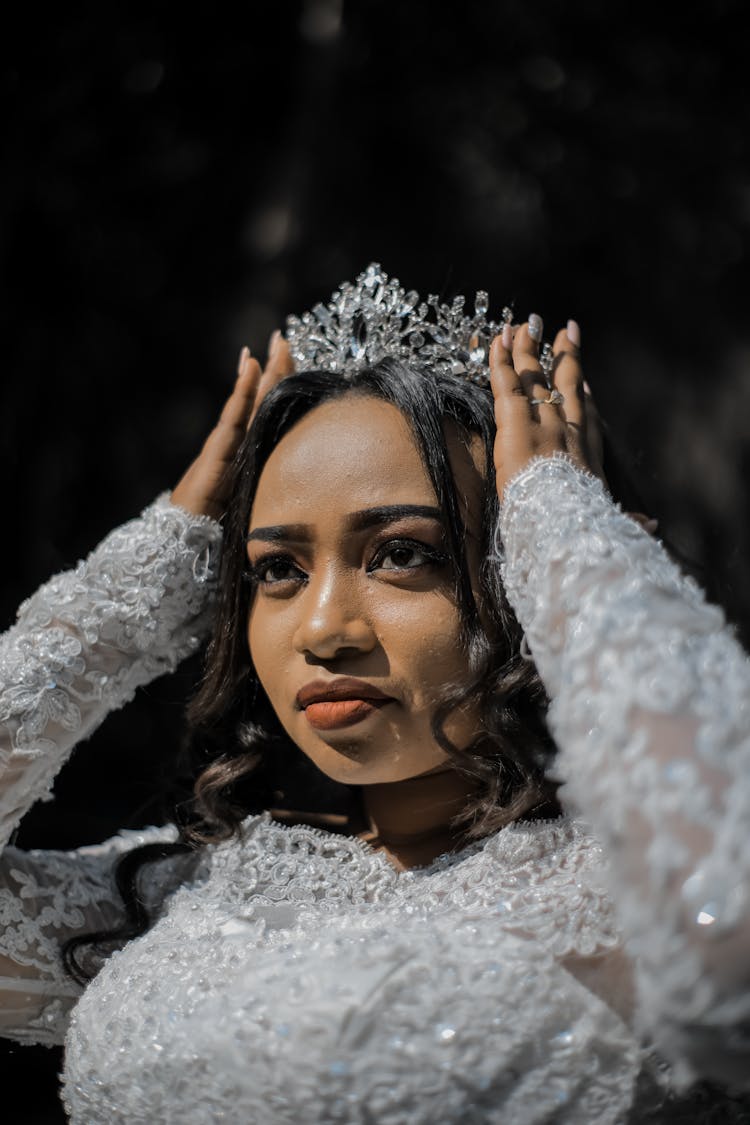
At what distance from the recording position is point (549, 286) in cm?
245

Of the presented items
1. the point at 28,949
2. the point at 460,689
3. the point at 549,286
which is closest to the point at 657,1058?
the point at 460,689

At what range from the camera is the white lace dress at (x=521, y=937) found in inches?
41.5

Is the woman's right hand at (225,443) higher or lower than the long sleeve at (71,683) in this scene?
higher

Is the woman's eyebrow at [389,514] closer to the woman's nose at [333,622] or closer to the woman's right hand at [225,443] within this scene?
the woman's nose at [333,622]

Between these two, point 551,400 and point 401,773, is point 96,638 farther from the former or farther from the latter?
point 551,400

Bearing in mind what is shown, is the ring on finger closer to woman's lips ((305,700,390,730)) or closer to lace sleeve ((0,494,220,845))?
woman's lips ((305,700,390,730))

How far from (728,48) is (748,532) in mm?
988

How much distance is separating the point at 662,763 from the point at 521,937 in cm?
31

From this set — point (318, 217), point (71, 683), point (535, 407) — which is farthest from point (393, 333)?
point (318, 217)

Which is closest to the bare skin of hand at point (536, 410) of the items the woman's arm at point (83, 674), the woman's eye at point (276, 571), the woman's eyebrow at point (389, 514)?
the woman's eyebrow at point (389, 514)

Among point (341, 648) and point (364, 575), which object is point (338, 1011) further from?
point (364, 575)

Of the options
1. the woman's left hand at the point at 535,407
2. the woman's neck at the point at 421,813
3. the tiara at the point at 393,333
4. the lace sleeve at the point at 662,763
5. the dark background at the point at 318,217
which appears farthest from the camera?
the dark background at the point at 318,217

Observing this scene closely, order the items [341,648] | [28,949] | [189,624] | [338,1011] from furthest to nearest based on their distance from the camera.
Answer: [189,624], [28,949], [341,648], [338,1011]

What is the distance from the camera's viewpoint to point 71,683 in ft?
5.54
